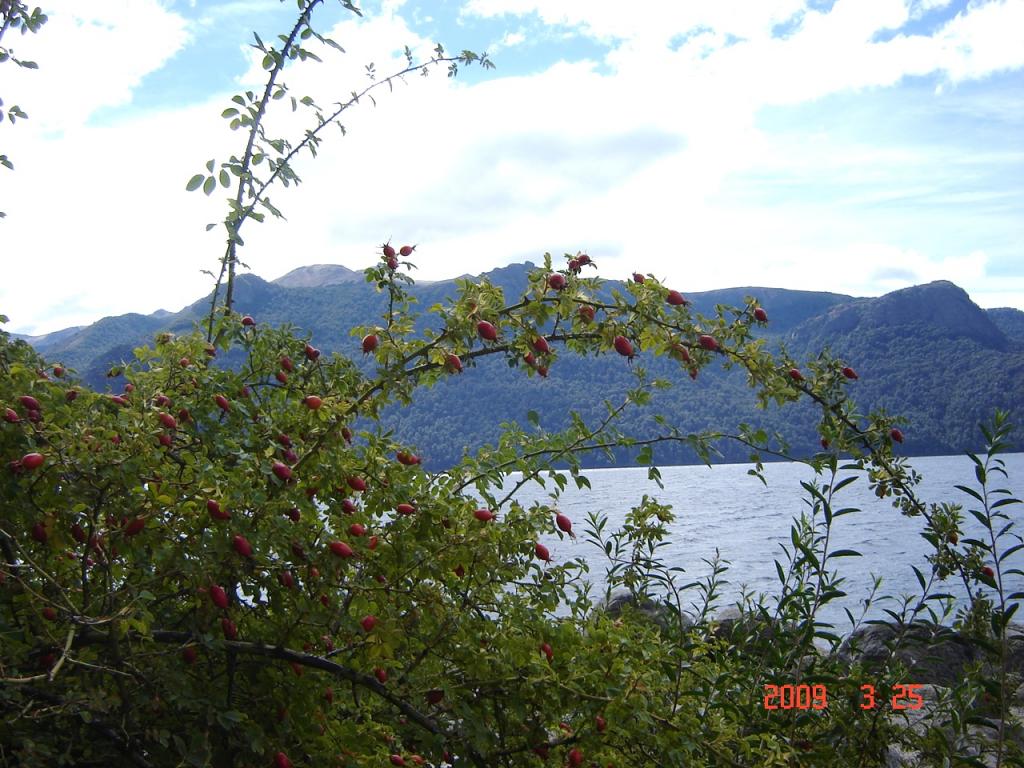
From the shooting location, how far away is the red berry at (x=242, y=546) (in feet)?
6.77

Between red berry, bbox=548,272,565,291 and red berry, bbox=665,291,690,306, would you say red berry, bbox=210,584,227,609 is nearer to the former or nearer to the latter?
red berry, bbox=548,272,565,291

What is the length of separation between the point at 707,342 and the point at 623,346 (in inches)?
11.1

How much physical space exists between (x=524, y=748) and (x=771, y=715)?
1193 mm

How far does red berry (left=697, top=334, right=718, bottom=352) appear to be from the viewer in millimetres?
2664

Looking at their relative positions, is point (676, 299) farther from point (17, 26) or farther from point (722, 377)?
point (722, 377)

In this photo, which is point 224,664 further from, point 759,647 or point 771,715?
point 759,647

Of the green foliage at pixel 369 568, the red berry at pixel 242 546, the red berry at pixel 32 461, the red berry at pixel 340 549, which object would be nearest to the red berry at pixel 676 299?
the green foliage at pixel 369 568

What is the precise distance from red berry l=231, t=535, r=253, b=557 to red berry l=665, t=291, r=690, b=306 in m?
1.48

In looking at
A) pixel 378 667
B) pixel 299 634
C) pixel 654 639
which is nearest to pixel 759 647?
pixel 654 639

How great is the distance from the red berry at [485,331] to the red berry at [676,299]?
0.62m

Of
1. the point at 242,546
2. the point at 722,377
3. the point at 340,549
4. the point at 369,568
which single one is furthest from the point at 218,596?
the point at 722,377

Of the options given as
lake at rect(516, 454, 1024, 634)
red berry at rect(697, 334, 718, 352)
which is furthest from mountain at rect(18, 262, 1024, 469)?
lake at rect(516, 454, 1024, 634)

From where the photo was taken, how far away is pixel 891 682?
319 centimetres

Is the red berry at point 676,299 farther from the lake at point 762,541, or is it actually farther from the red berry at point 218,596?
the lake at point 762,541
